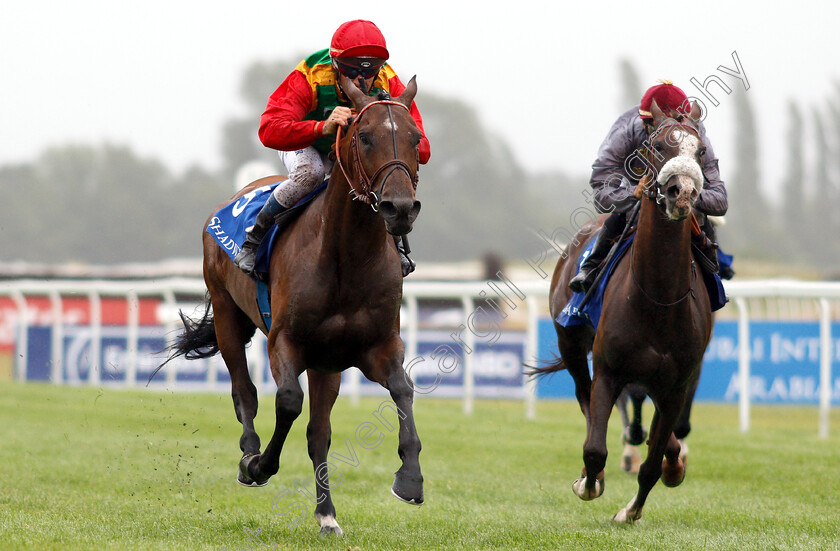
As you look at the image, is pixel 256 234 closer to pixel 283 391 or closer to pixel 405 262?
pixel 405 262

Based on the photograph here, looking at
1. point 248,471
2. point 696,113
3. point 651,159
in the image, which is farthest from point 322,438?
point 696,113

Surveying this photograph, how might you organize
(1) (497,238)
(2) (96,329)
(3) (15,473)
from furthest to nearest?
(1) (497,238), (2) (96,329), (3) (15,473)

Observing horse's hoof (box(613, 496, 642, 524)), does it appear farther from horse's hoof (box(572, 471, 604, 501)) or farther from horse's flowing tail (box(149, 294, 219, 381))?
horse's flowing tail (box(149, 294, 219, 381))

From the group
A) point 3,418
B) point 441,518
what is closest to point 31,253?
point 3,418

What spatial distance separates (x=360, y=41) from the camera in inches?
170

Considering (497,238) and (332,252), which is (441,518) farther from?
(497,238)

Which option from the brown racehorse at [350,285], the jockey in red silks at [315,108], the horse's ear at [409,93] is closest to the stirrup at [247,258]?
the jockey in red silks at [315,108]

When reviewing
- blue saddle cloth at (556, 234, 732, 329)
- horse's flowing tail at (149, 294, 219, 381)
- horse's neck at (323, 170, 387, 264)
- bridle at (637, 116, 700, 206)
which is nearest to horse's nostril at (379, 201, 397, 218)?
horse's neck at (323, 170, 387, 264)

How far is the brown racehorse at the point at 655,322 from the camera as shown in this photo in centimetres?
446

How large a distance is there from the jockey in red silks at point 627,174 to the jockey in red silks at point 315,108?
3.54 ft

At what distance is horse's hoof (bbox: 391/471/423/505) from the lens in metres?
3.92

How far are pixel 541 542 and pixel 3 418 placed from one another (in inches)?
240

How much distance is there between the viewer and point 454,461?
23.5ft

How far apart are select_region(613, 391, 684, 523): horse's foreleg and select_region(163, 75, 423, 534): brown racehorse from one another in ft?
4.14
